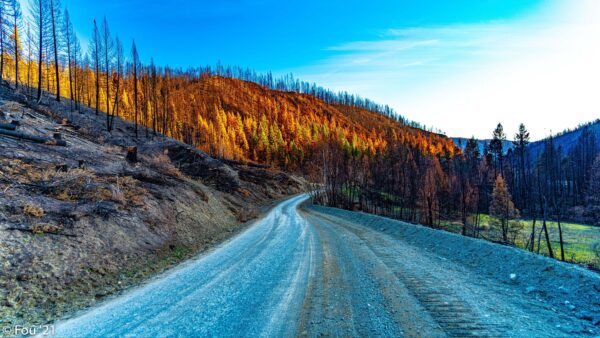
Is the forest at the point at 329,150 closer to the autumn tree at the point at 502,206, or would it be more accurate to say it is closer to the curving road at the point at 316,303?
the autumn tree at the point at 502,206

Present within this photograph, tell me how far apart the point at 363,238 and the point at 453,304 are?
29.8 feet

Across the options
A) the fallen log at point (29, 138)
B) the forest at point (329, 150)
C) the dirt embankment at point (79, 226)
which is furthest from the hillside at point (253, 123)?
the dirt embankment at point (79, 226)

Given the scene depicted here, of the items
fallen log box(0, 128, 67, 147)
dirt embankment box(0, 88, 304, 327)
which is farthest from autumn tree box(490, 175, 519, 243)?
fallen log box(0, 128, 67, 147)

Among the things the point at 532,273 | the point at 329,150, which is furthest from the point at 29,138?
the point at 329,150

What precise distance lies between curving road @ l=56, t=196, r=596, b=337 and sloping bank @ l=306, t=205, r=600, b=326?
19.8 inches

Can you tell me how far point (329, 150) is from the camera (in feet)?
176

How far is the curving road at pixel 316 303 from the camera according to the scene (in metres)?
5.12

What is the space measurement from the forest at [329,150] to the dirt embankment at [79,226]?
25401 millimetres

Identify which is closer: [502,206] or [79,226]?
[79,226]

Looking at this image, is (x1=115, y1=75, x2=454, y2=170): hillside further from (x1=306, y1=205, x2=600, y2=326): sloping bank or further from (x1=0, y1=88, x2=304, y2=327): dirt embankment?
(x1=306, y1=205, x2=600, y2=326): sloping bank

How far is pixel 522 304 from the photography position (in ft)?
20.2

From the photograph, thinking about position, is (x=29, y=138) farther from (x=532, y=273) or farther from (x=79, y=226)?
(x=532, y=273)

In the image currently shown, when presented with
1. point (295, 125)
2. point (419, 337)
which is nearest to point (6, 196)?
point (419, 337)

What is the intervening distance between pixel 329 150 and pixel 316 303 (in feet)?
158
